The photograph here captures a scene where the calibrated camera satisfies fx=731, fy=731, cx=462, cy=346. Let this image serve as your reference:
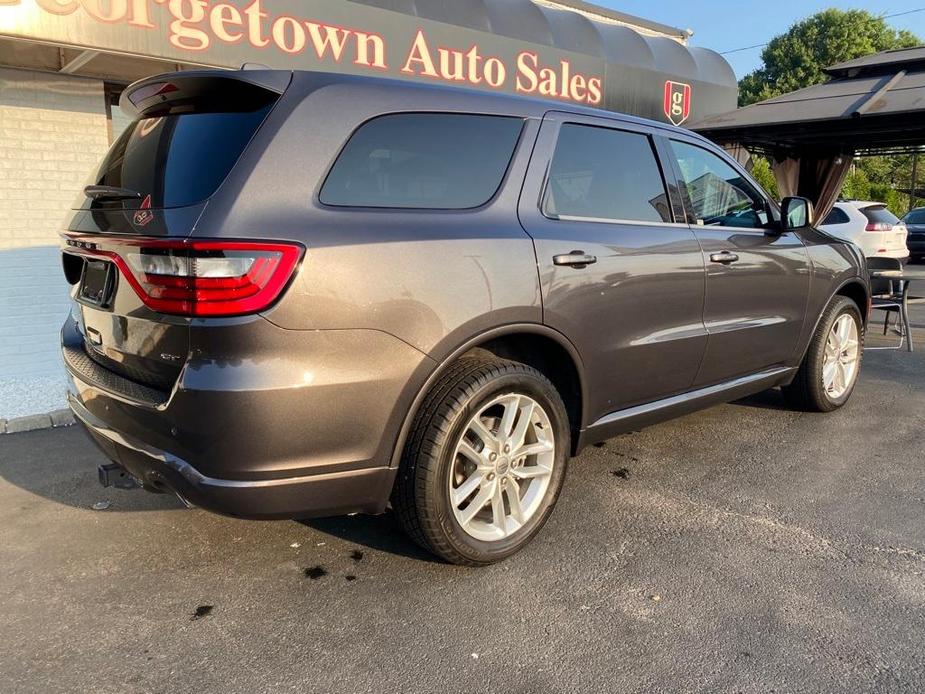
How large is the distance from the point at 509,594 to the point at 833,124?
11.1m

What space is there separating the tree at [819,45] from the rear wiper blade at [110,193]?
4411 cm

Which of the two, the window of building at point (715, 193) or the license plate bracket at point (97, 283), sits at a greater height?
the window of building at point (715, 193)

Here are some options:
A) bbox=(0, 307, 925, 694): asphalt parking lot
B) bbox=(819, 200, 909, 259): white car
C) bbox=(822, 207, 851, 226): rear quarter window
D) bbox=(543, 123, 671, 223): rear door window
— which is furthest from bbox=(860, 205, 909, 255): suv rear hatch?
bbox=(543, 123, 671, 223): rear door window

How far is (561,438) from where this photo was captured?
121 inches

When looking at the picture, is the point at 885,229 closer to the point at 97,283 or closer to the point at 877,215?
the point at 877,215

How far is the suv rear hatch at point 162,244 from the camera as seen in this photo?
7.25 feet

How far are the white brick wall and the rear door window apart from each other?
16.6ft

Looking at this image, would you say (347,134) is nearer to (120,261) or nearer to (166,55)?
(120,261)

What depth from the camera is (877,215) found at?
1370 cm

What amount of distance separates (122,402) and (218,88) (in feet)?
3.74

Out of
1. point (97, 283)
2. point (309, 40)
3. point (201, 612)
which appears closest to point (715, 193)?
point (97, 283)

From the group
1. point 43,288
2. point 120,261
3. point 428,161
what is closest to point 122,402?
point 120,261

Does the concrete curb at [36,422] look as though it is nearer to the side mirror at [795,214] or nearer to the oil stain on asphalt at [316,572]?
the oil stain on asphalt at [316,572]

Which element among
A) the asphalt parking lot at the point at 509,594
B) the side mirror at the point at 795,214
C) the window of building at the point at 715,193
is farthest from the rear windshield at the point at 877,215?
the asphalt parking lot at the point at 509,594
